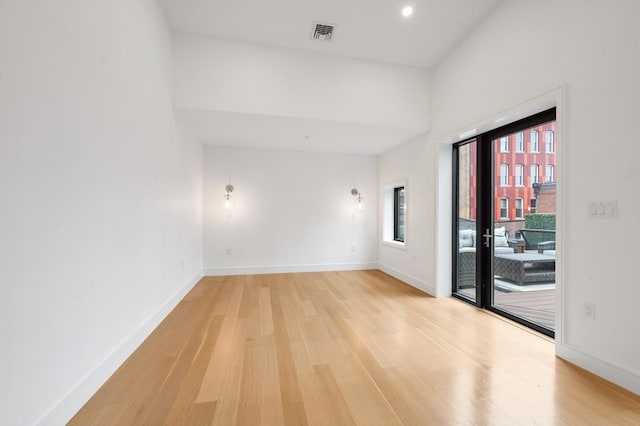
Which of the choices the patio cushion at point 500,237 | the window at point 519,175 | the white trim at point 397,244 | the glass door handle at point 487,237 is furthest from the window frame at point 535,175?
the white trim at point 397,244

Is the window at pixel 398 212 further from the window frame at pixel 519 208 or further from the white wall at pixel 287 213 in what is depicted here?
the window frame at pixel 519 208

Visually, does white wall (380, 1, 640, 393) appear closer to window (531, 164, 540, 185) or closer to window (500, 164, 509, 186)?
window (531, 164, 540, 185)

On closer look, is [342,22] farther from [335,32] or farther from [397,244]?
[397,244]

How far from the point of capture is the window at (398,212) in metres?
5.48

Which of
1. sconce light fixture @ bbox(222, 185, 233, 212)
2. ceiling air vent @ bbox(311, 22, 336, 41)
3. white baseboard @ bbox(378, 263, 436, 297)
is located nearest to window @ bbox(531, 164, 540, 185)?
white baseboard @ bbox(378, 263, 436, 297)

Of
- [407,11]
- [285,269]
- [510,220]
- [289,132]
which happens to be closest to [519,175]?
[510,220]

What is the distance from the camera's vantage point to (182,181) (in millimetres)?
Result: 3631

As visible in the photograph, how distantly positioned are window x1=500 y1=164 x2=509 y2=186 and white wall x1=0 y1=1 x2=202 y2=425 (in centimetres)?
382

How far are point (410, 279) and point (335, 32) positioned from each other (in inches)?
149

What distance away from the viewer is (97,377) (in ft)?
A: 5.73

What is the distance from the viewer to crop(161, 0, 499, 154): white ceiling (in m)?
2.83

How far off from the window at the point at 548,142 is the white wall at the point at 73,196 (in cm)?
375

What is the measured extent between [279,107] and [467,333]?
3321 mm

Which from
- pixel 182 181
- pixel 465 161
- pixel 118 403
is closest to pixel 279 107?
pixel 182 181
